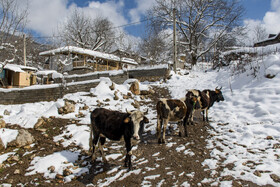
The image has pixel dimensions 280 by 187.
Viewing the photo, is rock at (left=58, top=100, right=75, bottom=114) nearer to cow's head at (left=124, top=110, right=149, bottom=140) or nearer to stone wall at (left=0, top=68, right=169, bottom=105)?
stone wall at (left=0, top=68, right=169, bottom=105)

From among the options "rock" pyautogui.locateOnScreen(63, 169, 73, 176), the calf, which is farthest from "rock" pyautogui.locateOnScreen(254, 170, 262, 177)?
"rock" pyautogui.locateOnScreen(63, 169, 73, 176)

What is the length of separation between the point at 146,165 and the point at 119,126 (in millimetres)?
1217

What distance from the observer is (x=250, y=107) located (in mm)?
7258

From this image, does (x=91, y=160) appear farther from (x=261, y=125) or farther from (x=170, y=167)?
(x=261, y=125)

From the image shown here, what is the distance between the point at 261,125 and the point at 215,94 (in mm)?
2442

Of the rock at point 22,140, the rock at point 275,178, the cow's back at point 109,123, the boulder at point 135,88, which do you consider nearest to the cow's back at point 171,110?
the cow's back at point 109,123

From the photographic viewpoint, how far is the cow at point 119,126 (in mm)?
3842

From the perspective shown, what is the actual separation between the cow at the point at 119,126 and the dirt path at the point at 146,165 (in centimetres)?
35

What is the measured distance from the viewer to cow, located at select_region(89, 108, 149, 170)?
3.84m

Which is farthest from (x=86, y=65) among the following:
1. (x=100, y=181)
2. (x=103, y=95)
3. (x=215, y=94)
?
(x=100, y=181)

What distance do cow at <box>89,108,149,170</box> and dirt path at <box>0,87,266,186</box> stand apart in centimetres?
35

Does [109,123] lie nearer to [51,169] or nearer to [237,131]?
[51,169]

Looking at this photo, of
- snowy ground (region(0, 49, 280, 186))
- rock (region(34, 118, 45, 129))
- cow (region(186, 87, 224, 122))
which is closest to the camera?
snowy ground (region(0, 49, 280, 186))

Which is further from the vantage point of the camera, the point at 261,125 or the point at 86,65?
the point at 86,65
